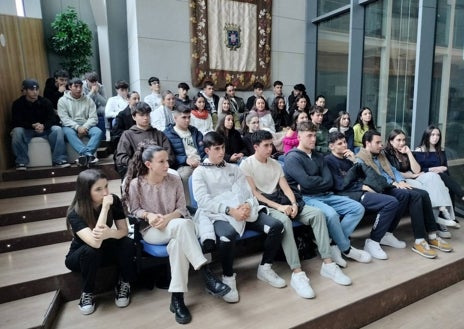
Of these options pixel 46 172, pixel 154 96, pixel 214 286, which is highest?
pixel 154 96

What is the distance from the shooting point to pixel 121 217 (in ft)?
6.84

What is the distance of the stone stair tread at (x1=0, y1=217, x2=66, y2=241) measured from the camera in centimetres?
249

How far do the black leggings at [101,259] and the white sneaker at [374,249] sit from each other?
1.93 m

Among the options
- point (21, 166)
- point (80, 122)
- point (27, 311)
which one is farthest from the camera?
point (80, 122)

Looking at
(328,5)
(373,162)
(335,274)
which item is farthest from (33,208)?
(328,5)

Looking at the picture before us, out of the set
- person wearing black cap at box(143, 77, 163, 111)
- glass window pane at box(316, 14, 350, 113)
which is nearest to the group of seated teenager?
person wearing black cap at box(143, 77, 163, 111)

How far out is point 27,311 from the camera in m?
1.88

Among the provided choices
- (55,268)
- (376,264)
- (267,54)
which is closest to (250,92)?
(267,54)

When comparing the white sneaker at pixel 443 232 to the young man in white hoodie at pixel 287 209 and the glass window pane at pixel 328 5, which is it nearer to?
the young man in white hoodie at pixel 287 209

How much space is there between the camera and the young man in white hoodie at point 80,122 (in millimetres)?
3699

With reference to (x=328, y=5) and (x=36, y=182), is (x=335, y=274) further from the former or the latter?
(x=328, y=5)

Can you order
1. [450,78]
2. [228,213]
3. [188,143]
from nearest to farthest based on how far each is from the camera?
[228,213] → [188,143] → [450,78]

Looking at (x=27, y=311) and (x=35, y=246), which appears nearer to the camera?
(x=27, y=311)

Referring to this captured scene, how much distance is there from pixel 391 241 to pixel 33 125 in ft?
12.9
